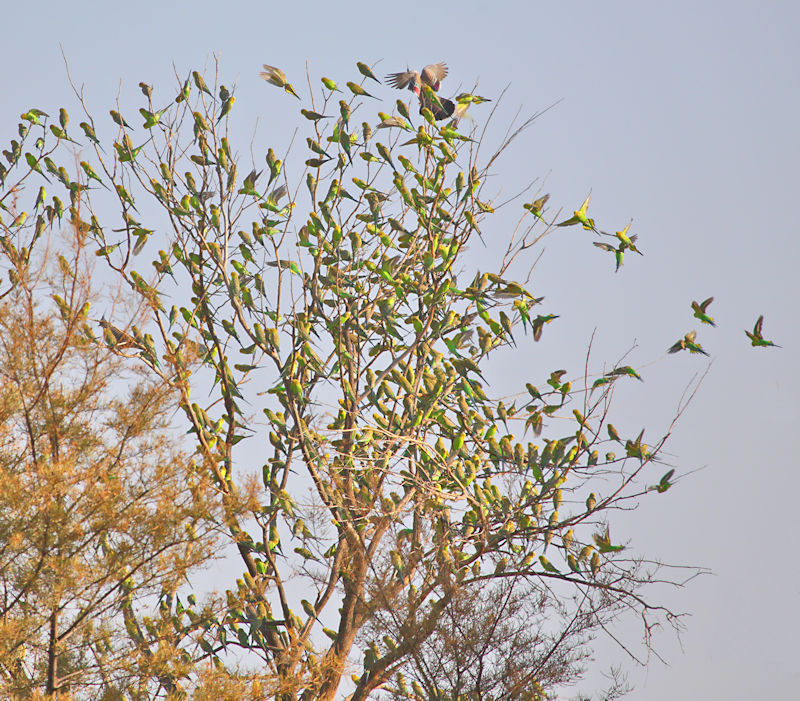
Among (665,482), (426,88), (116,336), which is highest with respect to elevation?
(426,88)

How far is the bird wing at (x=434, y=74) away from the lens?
16.2 feet

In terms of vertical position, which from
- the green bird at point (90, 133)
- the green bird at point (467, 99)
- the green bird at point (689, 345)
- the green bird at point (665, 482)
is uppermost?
the green bird at point (90, 133)

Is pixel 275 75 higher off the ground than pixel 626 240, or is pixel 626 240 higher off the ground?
pixel 275 75

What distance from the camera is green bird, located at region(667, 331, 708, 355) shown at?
14.1ft

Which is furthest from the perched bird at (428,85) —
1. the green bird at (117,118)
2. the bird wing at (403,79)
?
the green bird at (117,118)

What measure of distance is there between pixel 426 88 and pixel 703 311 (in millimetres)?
1798

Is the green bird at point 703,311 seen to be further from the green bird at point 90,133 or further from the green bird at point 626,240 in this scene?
the green bird at point 90,133

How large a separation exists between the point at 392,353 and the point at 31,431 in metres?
1.94

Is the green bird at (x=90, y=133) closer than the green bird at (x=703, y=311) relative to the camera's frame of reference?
No

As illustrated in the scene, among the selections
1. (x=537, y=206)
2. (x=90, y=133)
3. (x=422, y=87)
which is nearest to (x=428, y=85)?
(x=422, y=87)

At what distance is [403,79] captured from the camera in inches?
195

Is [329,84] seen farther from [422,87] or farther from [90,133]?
[90,133]

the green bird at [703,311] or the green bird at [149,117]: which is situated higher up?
the green bird at [149,117]

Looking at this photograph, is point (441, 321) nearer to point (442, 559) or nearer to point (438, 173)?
point (438, 173)
